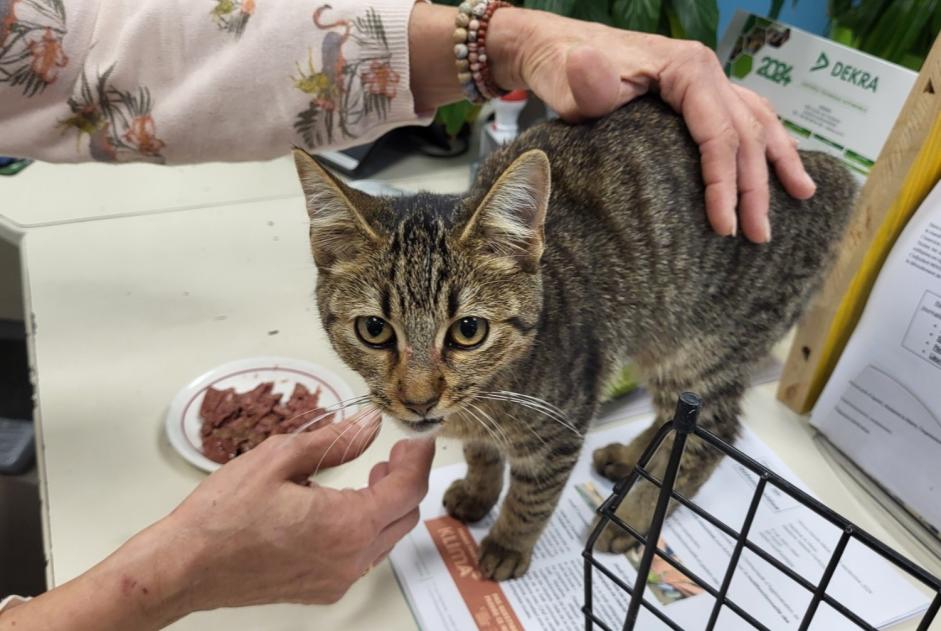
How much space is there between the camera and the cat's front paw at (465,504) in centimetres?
98

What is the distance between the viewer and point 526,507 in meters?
0.89

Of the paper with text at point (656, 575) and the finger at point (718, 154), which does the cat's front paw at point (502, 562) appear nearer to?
the paper with text at point (656, 575)

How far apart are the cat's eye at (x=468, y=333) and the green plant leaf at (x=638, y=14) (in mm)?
886

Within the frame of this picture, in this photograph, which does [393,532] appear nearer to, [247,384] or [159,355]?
[247,384]

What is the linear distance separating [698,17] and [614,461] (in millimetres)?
896

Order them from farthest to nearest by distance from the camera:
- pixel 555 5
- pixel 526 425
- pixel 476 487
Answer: pixel 555 5
pixel 476 487
pixel 526 425

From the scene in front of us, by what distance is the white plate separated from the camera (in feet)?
3.38

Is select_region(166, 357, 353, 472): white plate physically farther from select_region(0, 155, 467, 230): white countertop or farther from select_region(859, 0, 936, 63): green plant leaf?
select_region(859, 0, 936, 63): green plant leaf

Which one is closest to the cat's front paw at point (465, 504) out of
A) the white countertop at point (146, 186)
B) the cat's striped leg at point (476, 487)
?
the cat's striped leg at point (476, 487)

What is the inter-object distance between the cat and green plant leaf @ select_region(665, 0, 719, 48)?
0.47 metres

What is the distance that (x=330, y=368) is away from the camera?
1.17m

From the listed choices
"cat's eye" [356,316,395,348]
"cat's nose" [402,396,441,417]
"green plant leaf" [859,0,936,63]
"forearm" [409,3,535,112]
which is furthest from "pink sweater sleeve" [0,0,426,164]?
"green plant leaf" [859,0,936,63]

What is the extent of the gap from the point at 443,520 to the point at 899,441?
2.17 feet

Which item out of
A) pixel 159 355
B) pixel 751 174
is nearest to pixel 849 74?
pixel 751 174
